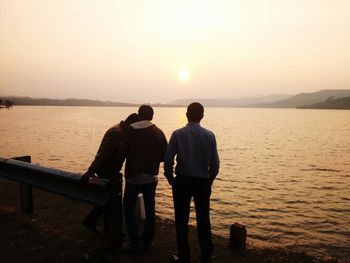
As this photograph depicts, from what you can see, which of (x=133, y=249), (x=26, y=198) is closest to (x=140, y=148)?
(x=133, y=249)

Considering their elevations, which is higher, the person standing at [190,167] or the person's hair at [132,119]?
the person's hair at [132,119]

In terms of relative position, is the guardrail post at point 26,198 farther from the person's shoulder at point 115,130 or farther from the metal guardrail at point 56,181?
the person's shoulder at point 115,130

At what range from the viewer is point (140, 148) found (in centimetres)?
566

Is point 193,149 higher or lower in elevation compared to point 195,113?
lower

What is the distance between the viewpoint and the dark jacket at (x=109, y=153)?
5.77 m

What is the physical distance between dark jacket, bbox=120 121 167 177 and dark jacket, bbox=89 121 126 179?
7.4 inches

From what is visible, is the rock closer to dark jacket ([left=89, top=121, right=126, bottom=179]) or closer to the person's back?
the person's back

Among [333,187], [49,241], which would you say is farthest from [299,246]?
[333,187]

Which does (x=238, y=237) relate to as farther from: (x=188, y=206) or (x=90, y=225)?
(x=90, y=225)

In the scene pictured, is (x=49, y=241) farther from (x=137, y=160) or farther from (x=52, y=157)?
(x=52, y=157)

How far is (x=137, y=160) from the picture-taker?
564 centimetres

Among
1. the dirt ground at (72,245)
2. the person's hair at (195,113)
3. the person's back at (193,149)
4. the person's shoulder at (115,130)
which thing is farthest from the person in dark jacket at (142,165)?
the person's hair at (195,113)

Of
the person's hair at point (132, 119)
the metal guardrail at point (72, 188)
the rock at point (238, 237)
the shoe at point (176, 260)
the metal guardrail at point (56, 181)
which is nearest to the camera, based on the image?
the shoe at point (176, 260)

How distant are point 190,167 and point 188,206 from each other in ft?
2.10
